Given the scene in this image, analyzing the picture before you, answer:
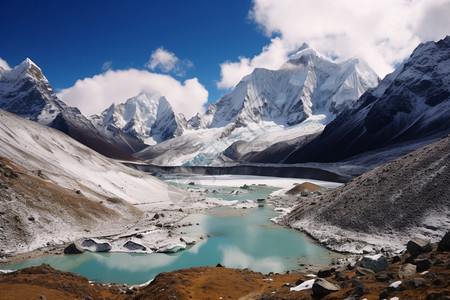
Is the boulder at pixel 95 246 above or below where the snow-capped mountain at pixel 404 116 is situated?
below

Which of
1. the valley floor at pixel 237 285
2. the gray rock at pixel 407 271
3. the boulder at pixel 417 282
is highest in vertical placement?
the boulder at pixel 417 282

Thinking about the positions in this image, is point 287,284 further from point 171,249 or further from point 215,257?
point 171,249

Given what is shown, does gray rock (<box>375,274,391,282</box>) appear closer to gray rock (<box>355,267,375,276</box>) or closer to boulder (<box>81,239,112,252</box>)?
gray rock (<box>355,267,375,276</box>)

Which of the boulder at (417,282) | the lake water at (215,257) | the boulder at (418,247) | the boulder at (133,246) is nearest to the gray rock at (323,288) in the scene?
the boulder at (417,282)

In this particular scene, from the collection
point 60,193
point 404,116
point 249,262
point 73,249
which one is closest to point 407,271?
point 249,262

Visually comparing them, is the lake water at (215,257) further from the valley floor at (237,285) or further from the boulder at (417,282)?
the boulder at (417,282)

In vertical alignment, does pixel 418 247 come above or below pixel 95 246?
above
